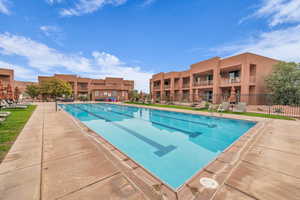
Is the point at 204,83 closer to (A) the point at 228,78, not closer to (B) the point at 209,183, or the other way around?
(A) the point at 228,78

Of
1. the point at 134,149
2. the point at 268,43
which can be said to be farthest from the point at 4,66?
the point at 268,43

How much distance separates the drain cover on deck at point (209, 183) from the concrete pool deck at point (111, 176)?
0.08m

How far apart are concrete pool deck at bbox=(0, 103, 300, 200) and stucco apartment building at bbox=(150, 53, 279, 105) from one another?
1283cm

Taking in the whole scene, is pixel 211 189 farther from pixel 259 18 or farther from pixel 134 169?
pixel 259 18

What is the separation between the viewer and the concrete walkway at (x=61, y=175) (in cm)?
165

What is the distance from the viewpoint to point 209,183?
193 centimetres

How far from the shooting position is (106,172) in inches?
86.0

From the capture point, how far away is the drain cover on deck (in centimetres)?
185

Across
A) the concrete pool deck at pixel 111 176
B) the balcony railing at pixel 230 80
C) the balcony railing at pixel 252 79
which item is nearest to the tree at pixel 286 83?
the balcony railing at pixel 252 79

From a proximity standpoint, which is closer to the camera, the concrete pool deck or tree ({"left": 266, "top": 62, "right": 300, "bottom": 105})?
the concrete pool deck

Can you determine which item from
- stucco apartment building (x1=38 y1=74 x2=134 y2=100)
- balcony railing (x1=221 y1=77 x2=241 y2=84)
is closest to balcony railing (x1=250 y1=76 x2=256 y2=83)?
balcony railing (x1=221 y1=77 x2=241 y2=84)

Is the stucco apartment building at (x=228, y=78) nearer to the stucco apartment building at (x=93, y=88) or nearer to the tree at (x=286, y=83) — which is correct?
the tree at (x=286, y=83)

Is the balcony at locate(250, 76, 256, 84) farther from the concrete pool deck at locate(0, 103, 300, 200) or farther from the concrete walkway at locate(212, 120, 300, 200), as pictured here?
the concrete pool deck at locate(0, 103, 300, 200)

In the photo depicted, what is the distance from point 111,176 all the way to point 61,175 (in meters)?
0.89
